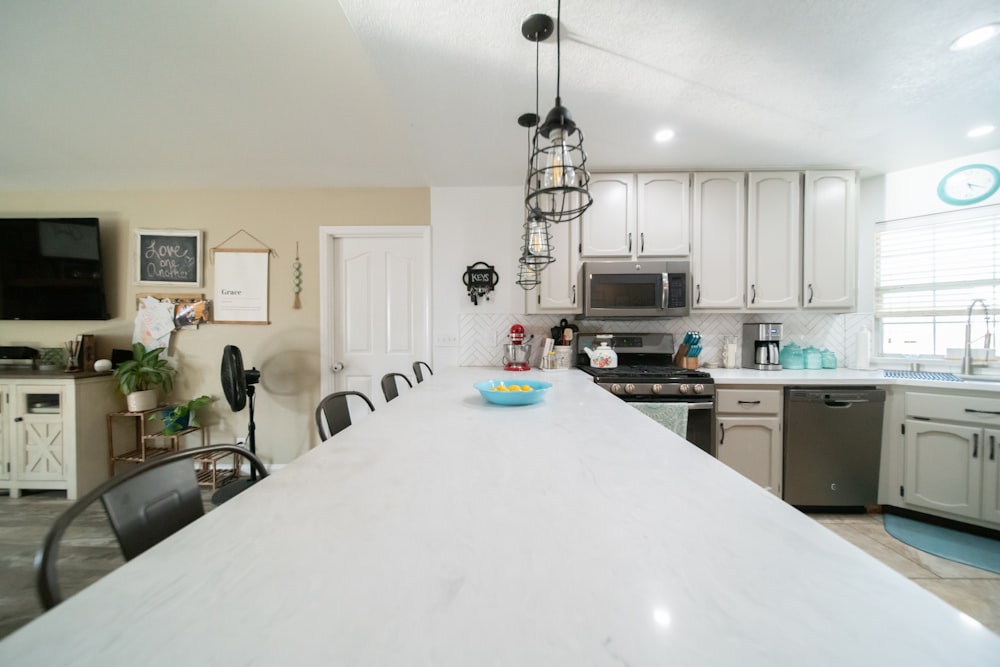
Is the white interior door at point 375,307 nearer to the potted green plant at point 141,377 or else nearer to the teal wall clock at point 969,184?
the potted green plant at point 141,377

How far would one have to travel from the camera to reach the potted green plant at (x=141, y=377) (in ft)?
8.81

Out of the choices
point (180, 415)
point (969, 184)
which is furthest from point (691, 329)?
point (180, 415)

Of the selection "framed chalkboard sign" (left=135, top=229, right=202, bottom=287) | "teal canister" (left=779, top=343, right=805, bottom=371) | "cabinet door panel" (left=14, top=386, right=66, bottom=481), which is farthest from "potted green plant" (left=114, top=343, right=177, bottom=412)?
"teal canister" (left=779, top=343, right=805, bottom=371)

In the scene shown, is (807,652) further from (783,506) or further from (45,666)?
(45,666)

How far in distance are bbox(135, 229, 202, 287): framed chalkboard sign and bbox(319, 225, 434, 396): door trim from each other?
1.09 meters

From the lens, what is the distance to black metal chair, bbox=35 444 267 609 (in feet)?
2.17

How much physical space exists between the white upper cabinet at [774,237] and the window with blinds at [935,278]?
824mm

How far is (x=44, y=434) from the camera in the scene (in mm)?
2598

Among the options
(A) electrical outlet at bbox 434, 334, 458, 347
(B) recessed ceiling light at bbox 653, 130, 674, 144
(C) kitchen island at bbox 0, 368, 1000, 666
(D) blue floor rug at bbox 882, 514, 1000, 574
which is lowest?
(D) blue floor rug at bbox 882, 514, 1000, 574

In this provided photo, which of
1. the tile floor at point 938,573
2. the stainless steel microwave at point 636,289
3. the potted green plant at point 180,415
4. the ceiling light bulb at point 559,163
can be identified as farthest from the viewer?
the potted green plant at point 180,415

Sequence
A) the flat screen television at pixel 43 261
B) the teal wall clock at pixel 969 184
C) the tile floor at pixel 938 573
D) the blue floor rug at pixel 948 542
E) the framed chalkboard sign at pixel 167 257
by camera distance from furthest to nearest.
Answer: the framed chalkboard sign at pixel 167 257, the flat screen television at pixel 43 261, the teal wall clock at pixel 969 184, the blue floor rug at pixel 948 542, the tile floor at pixel 938 573

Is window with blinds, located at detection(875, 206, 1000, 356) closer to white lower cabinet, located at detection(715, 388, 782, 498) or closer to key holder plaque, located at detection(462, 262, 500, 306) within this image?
white lower cabinet, located at detection(715, 388, 782, 498)

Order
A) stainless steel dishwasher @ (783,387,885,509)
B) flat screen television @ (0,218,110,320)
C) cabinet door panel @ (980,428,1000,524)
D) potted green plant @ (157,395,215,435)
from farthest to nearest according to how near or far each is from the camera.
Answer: flat screen television @ (0,218,110,320), potted green plant @ (157,395,215,435), stainless steel dishwasher @ (783,387,885,509), cabinet door panel @ (980,428,1000,524)

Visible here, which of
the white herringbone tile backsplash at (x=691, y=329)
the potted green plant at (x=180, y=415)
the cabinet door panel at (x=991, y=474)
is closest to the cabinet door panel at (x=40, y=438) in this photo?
the potted green plant at (x=180, y=415)
